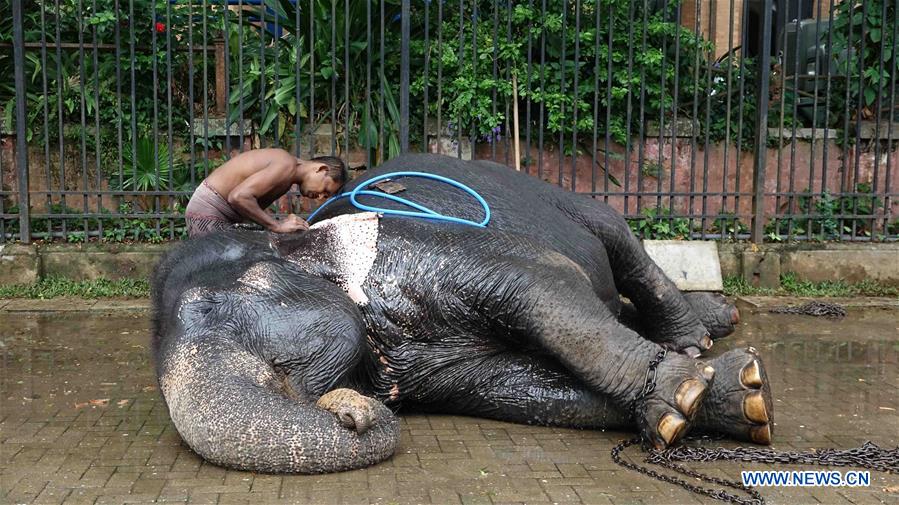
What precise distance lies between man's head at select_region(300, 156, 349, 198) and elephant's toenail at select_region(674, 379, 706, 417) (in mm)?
2832

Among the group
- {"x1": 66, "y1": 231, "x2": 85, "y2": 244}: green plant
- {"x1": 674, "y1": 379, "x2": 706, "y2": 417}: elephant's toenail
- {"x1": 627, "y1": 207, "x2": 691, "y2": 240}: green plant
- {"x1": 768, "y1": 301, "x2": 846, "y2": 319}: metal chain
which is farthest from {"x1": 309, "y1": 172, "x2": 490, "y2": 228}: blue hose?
{"x1": 66, "y1": 231, "x2": 85, "y2": 244}: green plant

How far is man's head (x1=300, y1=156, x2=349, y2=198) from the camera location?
5988 mm

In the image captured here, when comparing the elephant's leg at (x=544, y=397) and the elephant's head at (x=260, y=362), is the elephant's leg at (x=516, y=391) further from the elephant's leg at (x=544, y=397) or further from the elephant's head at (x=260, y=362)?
the elephant's head at (x=260, y=362)

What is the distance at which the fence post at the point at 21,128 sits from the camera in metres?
8.29

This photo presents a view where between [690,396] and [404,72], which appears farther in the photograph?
[404,72]

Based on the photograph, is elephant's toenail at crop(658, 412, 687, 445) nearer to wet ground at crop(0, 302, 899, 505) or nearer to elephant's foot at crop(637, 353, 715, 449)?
elephant's foot at crop(637, 353, 715, 449)

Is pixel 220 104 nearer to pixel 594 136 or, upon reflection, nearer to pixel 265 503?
pixel 594 136

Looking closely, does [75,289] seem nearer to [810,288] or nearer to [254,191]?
[254,191]

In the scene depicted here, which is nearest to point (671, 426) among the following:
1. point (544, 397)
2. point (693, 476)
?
point (693, 476)

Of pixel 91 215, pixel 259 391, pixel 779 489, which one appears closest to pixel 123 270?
pixel 91 215

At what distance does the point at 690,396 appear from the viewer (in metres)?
3.79

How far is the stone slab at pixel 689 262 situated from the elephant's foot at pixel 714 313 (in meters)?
2.09

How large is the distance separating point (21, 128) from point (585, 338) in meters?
6.28

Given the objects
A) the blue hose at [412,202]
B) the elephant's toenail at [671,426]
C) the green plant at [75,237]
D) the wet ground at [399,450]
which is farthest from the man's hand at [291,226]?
the green plant at [75,237]
